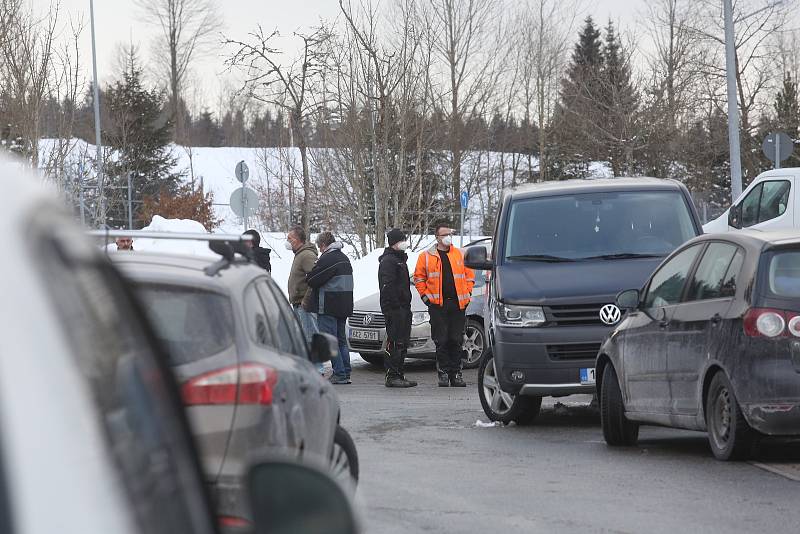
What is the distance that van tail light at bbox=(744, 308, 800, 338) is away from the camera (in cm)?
857

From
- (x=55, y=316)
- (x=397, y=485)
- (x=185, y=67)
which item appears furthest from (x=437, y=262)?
(x=185, y=67)

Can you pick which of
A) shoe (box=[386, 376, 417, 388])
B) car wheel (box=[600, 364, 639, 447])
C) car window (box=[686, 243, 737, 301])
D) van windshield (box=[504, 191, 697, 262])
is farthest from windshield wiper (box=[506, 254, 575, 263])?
shoe (box=[386, 376, 417, 388])

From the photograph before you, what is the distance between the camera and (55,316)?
4.57 feet

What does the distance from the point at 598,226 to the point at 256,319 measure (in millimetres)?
7963

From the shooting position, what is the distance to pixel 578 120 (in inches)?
2282

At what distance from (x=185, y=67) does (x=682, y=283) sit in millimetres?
79836

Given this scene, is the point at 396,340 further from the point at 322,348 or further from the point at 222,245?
the point at 222,245

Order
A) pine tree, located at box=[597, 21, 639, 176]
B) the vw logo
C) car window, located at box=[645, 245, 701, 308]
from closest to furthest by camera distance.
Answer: car window, located at box=[645, 245, 701, 308] → the vw logo → pine tree, located at box=[597, 21, 639, 176]

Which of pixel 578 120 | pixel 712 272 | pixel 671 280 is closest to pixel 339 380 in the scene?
pixel 671 280

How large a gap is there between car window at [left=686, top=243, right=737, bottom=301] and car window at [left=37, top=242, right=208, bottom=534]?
7881 millimetres

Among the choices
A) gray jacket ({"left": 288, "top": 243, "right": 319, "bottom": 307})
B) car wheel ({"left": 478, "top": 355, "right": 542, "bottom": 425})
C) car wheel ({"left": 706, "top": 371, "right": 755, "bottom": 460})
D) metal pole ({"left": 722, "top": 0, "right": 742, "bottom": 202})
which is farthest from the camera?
metal pole ({"left": 722, "top": 0, "right": 742, "bottom": 202})

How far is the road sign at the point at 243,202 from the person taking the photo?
25625mm

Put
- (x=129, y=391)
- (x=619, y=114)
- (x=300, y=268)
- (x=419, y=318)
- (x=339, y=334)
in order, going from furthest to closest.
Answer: (x=619, y=114), (x=419, y=318), (x=300, y=268), (x=339, y=334), (x=129, y=391)

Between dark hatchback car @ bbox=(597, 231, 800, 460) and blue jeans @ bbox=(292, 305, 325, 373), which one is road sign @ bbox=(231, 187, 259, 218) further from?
dark hatchback car @ bbox=(597, 231, 800, 460)
